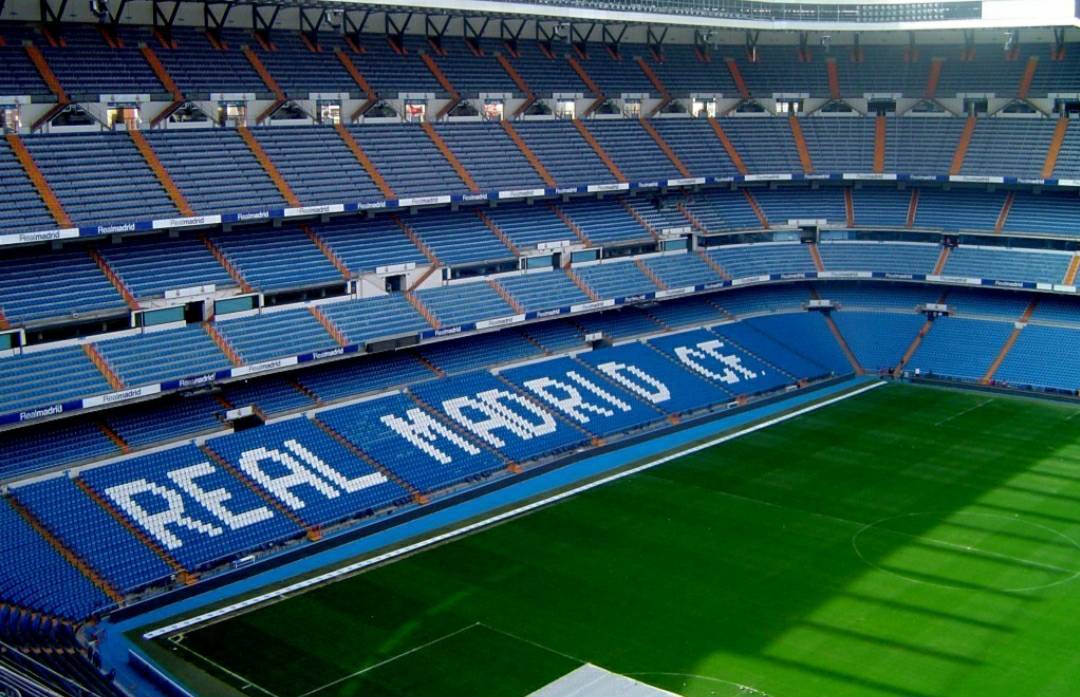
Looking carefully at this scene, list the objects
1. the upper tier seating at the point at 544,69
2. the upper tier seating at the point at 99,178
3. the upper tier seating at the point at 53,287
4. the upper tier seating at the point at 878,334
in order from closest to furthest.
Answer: the upper tier seating at the point at 53,287 < the upper tier seating at the point at 99,178 < the upper tier seating at the point at 544,69 < the upper tier seating at the point at 878,334

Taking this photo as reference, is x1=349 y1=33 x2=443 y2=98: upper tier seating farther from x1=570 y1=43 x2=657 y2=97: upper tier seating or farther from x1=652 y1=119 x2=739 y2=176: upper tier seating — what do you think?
x1=652 y1=119 x2=739 y2=176: upper tier seating

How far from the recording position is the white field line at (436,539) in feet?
102

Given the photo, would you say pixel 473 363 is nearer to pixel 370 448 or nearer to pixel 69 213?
pixel 370 448

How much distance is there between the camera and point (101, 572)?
106 ft

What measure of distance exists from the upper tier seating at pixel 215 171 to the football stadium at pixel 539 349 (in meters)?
0.15

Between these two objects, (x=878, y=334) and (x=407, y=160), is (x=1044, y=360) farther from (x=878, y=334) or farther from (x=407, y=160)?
(x=407, y=160)

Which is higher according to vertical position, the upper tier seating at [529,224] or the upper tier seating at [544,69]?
the upper tier seating at [544,69]

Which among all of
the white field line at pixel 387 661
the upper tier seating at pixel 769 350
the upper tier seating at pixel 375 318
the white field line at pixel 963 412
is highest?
the upper tier seating at pixel 375 318

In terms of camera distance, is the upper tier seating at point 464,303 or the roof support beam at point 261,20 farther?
the roof support beam at point 261,20

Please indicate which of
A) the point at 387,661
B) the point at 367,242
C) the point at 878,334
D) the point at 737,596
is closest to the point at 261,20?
the point at 367,242

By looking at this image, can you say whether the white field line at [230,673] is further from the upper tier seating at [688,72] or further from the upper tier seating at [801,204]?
the upper tier seating at [688,72]

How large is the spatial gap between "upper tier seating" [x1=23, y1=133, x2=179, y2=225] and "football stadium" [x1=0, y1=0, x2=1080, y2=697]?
0.16m

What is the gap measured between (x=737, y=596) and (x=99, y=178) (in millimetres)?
23861

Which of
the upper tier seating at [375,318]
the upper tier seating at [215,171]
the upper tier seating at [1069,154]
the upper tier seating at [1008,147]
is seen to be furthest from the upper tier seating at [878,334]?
the upper tier seating at [215,171]
